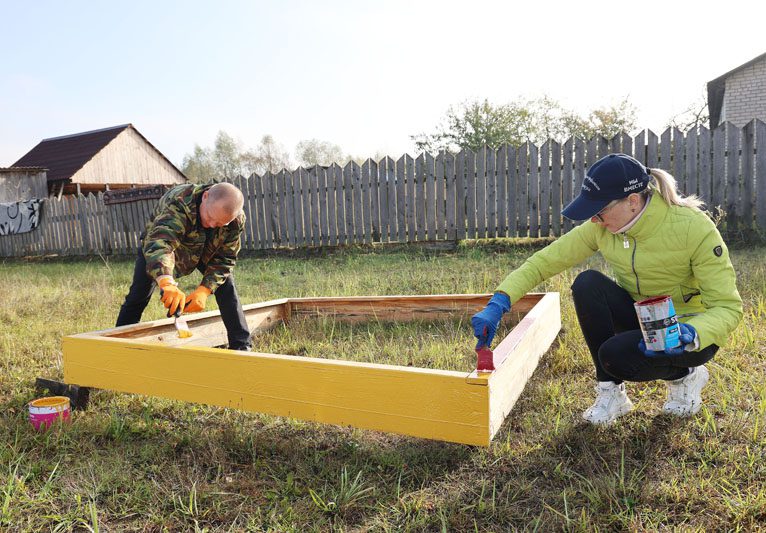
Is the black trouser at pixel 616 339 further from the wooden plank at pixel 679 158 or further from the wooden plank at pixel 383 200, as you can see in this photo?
the wooden plank at pixel 383 200

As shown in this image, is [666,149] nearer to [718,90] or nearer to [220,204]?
[220,204]

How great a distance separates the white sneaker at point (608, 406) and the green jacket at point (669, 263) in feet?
1.36

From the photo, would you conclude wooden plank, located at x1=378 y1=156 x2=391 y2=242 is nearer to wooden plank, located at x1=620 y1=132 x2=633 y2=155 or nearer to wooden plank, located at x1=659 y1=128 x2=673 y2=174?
A: wooden plank, located at x1=620 y1=132 x2=633 y2=155

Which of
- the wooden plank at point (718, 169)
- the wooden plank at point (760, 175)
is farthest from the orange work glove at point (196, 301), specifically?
the wooden plank at point (760, 175)

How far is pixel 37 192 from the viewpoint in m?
20.4

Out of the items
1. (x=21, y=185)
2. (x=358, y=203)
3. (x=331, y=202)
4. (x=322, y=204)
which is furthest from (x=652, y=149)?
(x=21, y=185)

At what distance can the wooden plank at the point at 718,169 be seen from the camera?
6.85m

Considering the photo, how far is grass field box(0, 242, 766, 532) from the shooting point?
1.69 metres

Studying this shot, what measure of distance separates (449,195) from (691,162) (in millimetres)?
3373

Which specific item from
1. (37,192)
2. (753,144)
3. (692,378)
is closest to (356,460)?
(692,378)

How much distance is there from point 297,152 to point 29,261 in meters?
46.1

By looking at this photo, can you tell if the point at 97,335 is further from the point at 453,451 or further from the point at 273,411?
the point at 453,451

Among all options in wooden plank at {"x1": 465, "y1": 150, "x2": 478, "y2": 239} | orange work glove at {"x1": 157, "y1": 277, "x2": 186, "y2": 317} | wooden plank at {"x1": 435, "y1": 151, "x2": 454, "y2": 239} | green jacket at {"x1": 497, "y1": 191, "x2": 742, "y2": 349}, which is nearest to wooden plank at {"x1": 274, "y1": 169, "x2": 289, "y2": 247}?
wooden plank at {"x1": 435, "y1": 151, "x2": 454, "y2": 239}

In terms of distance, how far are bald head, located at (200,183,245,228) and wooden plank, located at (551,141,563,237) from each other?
228 inches
